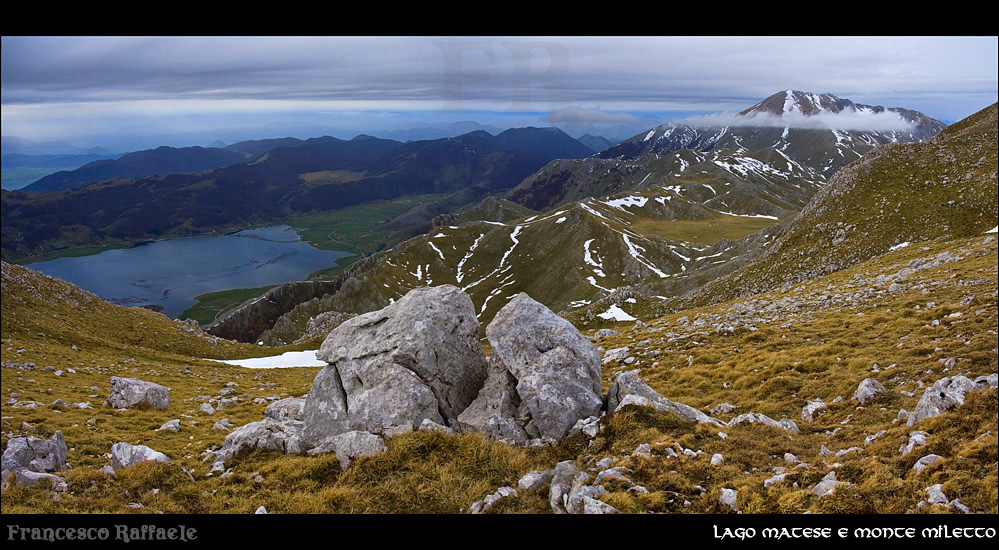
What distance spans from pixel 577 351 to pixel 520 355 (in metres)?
1.94

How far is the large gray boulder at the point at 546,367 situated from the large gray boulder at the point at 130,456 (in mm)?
9719

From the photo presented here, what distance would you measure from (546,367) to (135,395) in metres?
20.4

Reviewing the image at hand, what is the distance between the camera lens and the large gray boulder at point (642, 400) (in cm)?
1242

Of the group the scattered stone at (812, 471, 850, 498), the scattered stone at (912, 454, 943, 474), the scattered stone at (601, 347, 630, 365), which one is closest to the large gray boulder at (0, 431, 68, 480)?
the scattered stone at (812, 471, 850, 498)

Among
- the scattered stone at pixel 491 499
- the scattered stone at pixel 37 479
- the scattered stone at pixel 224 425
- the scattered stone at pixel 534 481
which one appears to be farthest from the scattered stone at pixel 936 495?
the scattered stone at pixel 224 425

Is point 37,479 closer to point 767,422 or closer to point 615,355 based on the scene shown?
point 767,422

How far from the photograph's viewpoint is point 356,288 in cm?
17075

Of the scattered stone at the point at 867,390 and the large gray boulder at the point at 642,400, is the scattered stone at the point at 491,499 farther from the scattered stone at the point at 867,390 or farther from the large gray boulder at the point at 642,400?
the scattered stone at the point at 867,390

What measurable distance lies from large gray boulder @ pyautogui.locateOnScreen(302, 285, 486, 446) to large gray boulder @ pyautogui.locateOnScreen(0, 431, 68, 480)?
6178mm

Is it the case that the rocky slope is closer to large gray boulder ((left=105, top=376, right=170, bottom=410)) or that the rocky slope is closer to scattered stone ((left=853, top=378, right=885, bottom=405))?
scattered stone ((left=853, top=378, right=885, bottom=405))

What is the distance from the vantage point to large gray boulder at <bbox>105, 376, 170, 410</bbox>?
20438 millimetres

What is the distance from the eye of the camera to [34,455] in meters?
11.3
